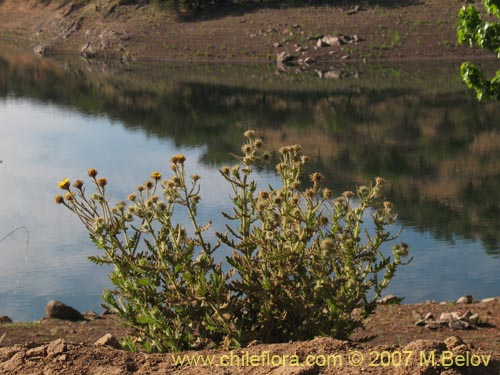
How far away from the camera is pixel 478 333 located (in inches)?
399

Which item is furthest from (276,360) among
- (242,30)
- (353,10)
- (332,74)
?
Result: (353,10)

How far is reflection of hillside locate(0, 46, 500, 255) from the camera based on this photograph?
67.7ft

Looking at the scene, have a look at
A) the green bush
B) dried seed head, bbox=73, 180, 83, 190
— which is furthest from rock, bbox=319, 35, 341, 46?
dried seed head, bbox=73, 180, 83, 190

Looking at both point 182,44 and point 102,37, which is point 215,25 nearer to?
point 182,44

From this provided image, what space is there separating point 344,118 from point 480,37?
20.8m

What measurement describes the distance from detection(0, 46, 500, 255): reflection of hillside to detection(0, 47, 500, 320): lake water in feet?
0.23

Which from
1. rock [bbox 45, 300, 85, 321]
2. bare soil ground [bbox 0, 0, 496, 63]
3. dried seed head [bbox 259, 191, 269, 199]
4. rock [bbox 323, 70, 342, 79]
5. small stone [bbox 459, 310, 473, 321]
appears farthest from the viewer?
bare soil ground [bbox 0, 0, 496, 63]

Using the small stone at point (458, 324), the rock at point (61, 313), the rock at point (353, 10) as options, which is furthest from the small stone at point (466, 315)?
the rock at point (353, 10)

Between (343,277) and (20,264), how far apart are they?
11.0 meters

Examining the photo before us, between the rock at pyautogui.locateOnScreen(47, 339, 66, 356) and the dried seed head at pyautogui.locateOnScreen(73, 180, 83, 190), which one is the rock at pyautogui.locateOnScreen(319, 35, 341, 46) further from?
the rock at pyautogui.locateOnScreen(47, 339, 66, 356)

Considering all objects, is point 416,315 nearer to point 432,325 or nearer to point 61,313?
point 432,325

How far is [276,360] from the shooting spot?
4816 millimetres

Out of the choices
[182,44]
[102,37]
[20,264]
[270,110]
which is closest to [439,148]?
[270,110]

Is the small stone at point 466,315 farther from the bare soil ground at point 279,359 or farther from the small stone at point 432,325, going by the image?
the bare soil ground at point 279,359
